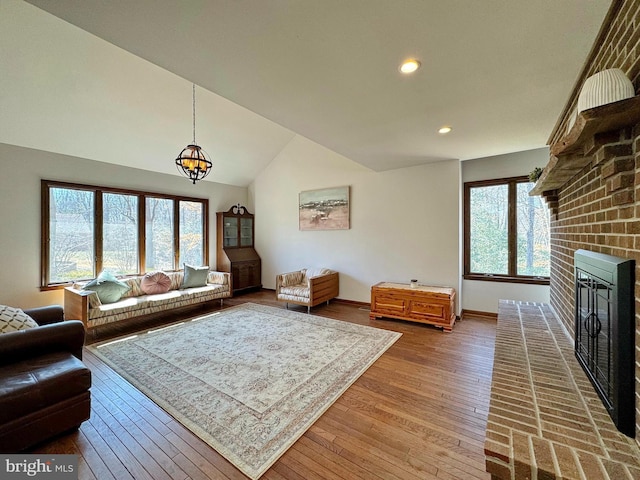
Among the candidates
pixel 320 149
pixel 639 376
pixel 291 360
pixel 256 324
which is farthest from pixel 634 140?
pixel 320 149

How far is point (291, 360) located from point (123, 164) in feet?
15.5

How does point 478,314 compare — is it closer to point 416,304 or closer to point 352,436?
point 416,304

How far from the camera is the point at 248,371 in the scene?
274 cm

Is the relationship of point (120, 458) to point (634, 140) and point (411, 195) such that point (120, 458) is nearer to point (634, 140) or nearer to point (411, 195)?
point (634, 140)

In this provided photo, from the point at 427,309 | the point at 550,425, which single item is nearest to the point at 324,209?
the point at 427,309

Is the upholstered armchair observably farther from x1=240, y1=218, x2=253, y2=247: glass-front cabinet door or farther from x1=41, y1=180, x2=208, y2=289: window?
x1=41, y1=180, x2=208, y2=289: window

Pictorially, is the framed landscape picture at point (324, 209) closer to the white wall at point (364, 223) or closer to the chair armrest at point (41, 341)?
the white wall at point (364, 223)

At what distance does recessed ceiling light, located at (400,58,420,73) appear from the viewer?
1.83 meters

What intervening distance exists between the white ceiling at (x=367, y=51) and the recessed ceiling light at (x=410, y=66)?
52 millimetres

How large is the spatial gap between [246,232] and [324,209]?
2.43 m

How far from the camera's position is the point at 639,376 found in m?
1.09

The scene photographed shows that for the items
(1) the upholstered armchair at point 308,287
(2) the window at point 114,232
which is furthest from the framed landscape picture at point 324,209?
(2) the window at point 114,232

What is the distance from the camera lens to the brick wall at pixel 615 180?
1096 mm

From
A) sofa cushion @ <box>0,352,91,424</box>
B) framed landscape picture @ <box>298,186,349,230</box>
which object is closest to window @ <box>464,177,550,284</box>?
framed landscape picture @ <box>298,186,349,230</box>
